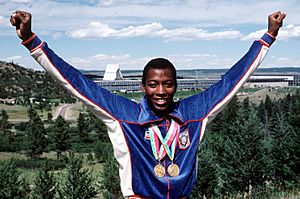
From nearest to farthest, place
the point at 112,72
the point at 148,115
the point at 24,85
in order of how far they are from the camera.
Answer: the point at 148,115 < the point at 24,85 < the point at 112,72

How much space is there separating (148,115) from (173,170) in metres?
0.34

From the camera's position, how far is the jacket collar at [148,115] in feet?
8.00

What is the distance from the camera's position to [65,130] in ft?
133

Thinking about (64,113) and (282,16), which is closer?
(282,16)

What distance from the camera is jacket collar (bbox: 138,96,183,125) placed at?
2438 millimetres

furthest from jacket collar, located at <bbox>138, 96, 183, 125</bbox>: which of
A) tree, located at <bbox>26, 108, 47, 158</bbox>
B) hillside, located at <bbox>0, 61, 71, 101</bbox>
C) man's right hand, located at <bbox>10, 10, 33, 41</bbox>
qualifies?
hillside, located at <bbox>0, 61, 71, 101</bbox>

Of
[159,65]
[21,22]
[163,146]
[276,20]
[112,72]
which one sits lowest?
[163,146]

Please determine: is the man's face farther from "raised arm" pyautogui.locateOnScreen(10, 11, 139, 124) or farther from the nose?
"raised arm" pyautogui.locateOnScreen(10, 11, 139, 124)

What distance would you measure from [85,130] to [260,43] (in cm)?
4411

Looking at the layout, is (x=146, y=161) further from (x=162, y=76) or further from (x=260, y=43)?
(x=260, y=43)

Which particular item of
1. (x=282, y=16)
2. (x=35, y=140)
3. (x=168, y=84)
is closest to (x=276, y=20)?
(x=282, y=16)

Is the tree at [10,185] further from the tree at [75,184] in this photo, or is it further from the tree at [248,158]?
the tree at [248,158]

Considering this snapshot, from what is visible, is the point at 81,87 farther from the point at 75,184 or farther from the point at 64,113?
the point at 64,113

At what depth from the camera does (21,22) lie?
2.14 m
